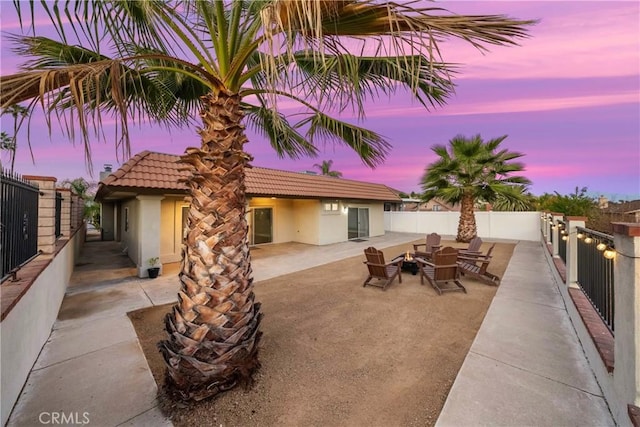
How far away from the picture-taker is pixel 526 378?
314 centimetres

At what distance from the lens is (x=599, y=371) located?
2977mm

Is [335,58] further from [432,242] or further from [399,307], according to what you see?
[432,242]

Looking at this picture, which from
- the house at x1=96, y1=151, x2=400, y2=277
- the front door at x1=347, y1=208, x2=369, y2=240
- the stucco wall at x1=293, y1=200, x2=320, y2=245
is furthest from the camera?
the front door at x1=347, y1=208, x2=369, y2=240

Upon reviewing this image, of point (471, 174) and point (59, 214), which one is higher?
point (471, 174)

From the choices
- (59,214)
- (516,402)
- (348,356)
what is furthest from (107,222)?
(516,402)

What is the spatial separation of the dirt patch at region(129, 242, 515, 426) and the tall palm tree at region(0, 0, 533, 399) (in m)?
0.44

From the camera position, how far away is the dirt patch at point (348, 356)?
2.70 m

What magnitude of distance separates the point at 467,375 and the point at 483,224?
58.2 feet

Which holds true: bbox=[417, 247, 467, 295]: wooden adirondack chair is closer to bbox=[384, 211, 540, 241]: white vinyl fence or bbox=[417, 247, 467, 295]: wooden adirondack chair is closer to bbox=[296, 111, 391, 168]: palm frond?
bbox=[296, 111, 391, 168]: palm frond

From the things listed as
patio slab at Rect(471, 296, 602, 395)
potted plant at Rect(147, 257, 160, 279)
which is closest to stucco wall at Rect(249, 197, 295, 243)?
potted plant at Rect(147, 257, 160, 279)

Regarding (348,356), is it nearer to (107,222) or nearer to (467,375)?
(467,375)

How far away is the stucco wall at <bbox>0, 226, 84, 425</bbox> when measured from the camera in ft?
8.45

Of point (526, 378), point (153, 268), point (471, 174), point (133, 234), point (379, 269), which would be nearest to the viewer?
point (526, 378)

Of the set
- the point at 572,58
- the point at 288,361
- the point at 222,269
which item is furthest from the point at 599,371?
the point at 572,58
